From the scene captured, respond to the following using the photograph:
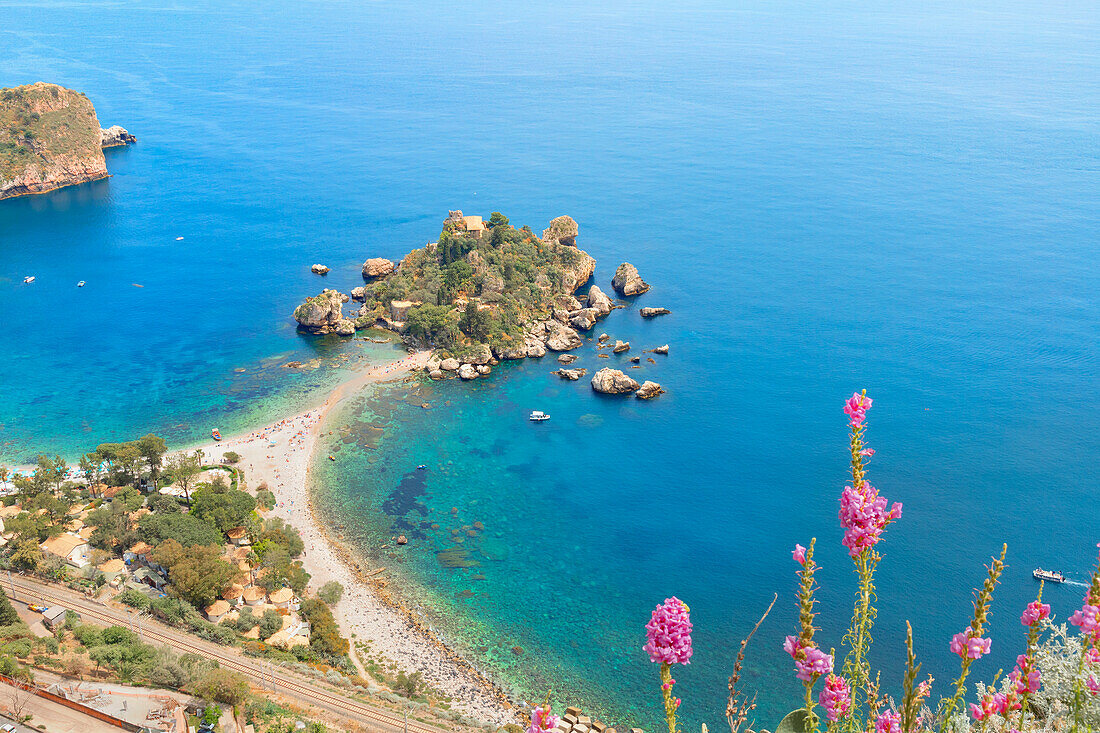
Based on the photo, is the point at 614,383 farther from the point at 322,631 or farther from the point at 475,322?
the point at 322,631

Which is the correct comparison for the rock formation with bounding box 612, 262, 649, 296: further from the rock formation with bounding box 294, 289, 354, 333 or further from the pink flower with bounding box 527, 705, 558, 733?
the pink flower with bounding box 527, 705, 558, 733

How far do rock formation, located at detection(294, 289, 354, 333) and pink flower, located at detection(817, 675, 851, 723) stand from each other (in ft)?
275

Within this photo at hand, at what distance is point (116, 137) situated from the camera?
539 feet

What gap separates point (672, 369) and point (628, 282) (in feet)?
62.9

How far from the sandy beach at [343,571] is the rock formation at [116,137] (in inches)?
4887

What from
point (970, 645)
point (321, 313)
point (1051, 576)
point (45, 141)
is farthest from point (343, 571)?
point (45, 141)

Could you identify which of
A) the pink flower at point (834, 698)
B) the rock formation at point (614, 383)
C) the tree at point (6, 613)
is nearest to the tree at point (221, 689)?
the tree at point (6, 613)

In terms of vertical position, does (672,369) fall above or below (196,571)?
above

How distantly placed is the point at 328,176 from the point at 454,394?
3554 inches

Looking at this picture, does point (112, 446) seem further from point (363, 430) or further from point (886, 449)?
point (886, 449)

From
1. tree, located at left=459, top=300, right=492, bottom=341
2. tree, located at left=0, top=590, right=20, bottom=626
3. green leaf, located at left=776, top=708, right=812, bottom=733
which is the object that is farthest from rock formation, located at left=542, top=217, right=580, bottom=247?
green leaf, located at left=776, top=708, right=812, bottom=733

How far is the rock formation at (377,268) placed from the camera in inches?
3962

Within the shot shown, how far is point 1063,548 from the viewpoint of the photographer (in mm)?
56375

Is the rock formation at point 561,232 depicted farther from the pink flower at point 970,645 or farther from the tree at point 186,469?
the pink flower at point 970,645
